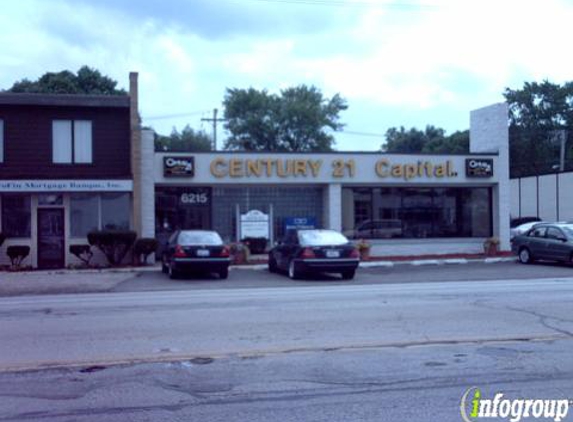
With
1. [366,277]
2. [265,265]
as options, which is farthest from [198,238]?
[366,277]

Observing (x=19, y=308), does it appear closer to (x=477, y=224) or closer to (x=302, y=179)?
(x=302, y=179)

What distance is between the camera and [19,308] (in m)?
14.7

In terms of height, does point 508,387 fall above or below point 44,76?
below

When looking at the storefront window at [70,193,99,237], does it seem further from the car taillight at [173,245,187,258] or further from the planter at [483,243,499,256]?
the planter at [483,243,499,256]

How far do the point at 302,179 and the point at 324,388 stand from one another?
2170 centimetres

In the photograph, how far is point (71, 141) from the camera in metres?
26.8

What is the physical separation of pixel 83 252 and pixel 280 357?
18.6m

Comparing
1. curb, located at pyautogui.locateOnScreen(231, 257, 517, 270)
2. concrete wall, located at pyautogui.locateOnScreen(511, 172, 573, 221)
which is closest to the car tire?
curb, located at pyautogui.locateOnScreen(231, 257, 517, 270)

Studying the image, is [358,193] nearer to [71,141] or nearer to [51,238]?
[71,141]

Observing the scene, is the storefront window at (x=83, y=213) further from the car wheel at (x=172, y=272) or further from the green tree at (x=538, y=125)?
the green tree at (x=538, y=125)

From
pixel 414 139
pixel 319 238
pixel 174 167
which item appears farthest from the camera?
pixel 414 139

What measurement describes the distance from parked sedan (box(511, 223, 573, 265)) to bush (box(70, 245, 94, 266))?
15532 mm

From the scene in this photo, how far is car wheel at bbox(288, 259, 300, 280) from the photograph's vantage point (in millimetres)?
20922

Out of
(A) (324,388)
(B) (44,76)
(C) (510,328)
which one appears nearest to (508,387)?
(A) (324,388)
